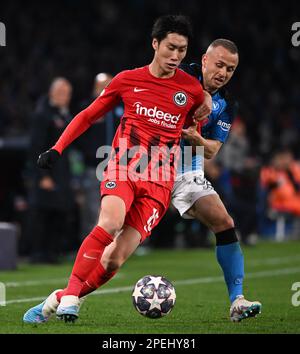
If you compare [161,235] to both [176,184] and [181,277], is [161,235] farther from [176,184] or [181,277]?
[176,184]

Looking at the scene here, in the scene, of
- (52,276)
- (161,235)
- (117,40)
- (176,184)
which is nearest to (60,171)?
(52,276)

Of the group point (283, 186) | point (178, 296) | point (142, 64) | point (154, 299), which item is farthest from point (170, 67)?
point (142, 64)

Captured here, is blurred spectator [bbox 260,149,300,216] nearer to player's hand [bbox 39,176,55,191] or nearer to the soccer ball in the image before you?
player's hand [bbox 39,176,55,191]

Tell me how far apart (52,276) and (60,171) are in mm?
2118

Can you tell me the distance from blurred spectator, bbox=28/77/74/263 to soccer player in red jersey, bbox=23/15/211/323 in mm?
5501

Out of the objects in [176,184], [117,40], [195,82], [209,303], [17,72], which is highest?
[117,40]

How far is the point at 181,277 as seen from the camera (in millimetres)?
11141

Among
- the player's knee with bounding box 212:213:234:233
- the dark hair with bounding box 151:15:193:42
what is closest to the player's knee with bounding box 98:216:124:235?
the player's knee with bounding box 212:213:234:233

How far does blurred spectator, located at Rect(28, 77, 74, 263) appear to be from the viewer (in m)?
12.3

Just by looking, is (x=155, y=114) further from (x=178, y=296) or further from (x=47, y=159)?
(x=178, y=296)

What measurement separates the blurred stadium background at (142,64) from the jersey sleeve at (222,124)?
5.23 m

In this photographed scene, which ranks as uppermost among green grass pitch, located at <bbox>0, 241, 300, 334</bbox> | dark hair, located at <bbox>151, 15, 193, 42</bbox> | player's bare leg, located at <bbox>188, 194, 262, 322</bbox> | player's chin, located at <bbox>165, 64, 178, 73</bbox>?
dark hair, located at <bbox>151, 15, 193, 42</bbox>

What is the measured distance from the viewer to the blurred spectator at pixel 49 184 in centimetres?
1228

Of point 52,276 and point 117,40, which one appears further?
point 117,40
